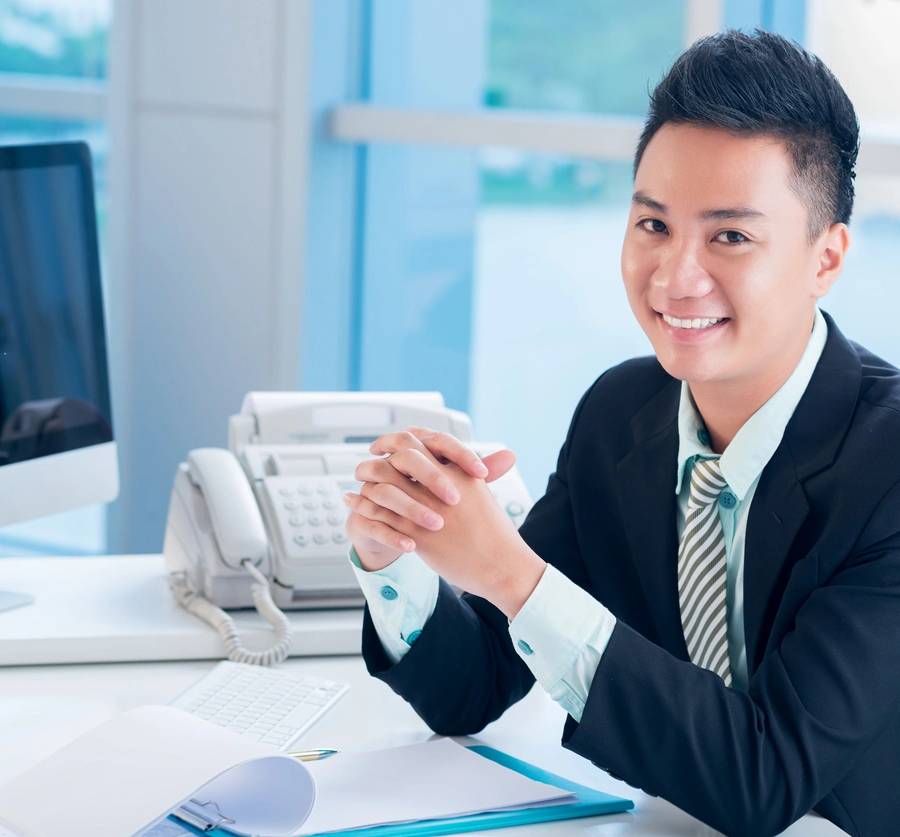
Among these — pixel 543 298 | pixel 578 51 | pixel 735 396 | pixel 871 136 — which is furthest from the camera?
pixel 543 298

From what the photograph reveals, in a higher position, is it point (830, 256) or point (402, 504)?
point (830, 256)

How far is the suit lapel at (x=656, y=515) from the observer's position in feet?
5.12

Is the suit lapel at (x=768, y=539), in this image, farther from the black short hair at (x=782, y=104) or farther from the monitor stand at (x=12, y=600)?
the monitor stand at (x=12, y=600)

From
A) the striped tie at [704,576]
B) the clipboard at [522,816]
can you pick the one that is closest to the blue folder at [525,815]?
the clipboard at [522,816]

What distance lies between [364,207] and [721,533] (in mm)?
2579

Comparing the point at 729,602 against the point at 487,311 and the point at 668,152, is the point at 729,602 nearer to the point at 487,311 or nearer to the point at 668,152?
the point at 668,152

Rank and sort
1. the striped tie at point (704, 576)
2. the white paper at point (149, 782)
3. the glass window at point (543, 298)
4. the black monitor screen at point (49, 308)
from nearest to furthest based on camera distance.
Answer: the white paper at point (149, 782)
the striped tie at point (704, 576)
the black monitor screen at point (49, 308)
the glass window at point (543, 298)

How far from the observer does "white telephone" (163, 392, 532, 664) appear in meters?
1.88

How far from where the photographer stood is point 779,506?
57.1 inches

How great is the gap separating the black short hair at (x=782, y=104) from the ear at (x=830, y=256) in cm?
1

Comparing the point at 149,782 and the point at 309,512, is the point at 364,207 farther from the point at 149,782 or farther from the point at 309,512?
the point at 149,782

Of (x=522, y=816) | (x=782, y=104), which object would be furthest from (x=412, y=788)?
(x=782, y=104)

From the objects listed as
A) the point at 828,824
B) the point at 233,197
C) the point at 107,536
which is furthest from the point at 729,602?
the point at 107,536

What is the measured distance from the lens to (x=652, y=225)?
4.82 feet
